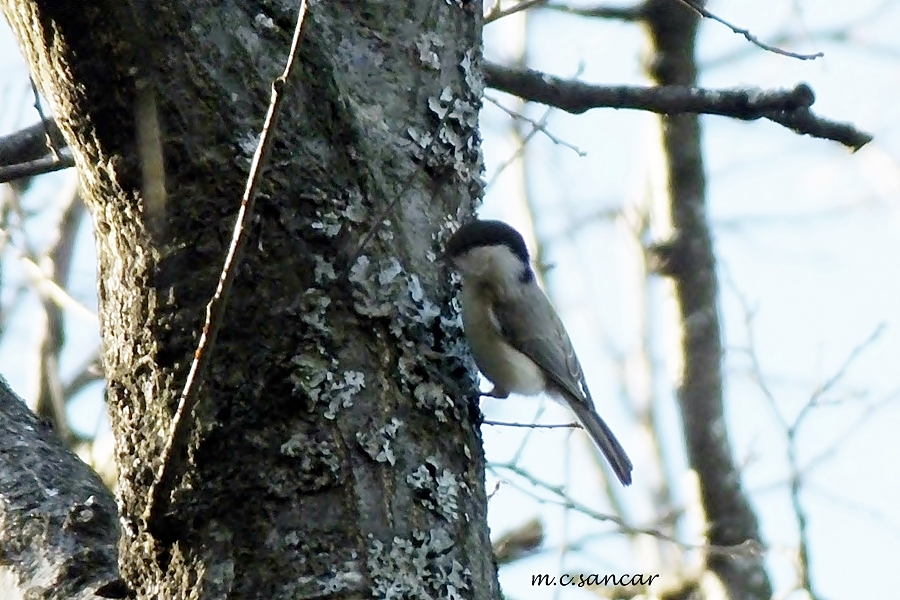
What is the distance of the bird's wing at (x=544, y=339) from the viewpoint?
2752 mm

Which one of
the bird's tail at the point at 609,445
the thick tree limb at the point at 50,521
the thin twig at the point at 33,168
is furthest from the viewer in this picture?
the bird's tail at the point at 609,445

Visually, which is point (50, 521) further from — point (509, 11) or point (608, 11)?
point (608, 11)

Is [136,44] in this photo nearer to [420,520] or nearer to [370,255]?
[370,255]

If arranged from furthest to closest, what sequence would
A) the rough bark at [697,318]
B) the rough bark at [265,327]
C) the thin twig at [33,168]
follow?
the rough bark at [697,318]
the thin twig at [33,168]
the rough bark at [265,327]

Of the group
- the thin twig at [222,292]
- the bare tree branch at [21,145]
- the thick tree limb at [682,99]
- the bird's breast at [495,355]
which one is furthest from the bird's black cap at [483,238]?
the bare tree branch at [21,145]

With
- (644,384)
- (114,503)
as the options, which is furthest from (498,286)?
(644,384)

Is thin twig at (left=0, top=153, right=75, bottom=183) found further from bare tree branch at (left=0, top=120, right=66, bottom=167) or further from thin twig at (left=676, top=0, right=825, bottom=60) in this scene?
thin twig at (left=676, top=0, right=825, bottom=60)

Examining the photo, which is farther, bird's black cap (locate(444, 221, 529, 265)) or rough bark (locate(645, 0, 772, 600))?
rough bark (locate(645, 0, 772, 600))

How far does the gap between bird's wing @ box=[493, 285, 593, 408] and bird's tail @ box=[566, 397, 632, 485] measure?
8 centimetres

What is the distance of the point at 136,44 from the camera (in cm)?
160

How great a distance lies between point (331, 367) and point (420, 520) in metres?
0.25

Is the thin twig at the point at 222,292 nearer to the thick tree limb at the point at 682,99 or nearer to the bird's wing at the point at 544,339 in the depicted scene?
the thick tree limb at the point at 682,99

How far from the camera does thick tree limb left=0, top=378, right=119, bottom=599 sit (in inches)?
68.3

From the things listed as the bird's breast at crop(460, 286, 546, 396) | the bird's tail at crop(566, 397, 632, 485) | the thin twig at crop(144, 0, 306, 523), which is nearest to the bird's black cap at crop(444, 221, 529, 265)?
the bird's breast at crop(460, 286, 546, 396)
